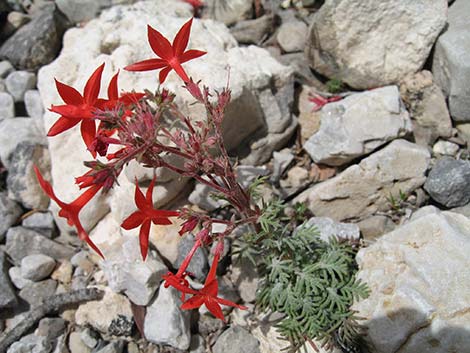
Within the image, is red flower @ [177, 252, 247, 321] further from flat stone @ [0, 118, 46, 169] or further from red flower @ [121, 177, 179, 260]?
flat stone @ [0, 118, 46, 169]

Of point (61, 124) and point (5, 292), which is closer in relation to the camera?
point (61, 124)

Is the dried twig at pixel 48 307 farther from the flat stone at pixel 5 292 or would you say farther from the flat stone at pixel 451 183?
the flat stone at pixel 451 183

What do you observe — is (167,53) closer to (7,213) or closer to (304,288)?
(304,288)

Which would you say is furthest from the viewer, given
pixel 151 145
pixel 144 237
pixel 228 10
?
pixel 228 10

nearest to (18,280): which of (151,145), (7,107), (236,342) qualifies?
(7,107)

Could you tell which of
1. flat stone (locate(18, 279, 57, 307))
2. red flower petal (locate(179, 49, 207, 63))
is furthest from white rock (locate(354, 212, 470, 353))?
flat stone (locate(18, 279, 57, 307))

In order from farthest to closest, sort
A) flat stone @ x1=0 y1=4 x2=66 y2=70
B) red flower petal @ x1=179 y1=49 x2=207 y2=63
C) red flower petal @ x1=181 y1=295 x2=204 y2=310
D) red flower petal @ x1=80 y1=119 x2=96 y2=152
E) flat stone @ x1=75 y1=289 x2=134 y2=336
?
flat stone @ x1=0 y1=4 x2=66 y2=70
flat stone @ x1=75 y1=289 x2=134 y2=336
red flower petal @ x1=179 y1=49 x2=207 y2=63
red flower petal @ x1=181 y1=295 x2=204 y2=310
red flower petal @ x1=80 y1=119 x2=96 y2=152

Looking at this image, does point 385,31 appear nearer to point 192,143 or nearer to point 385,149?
point 385,149
